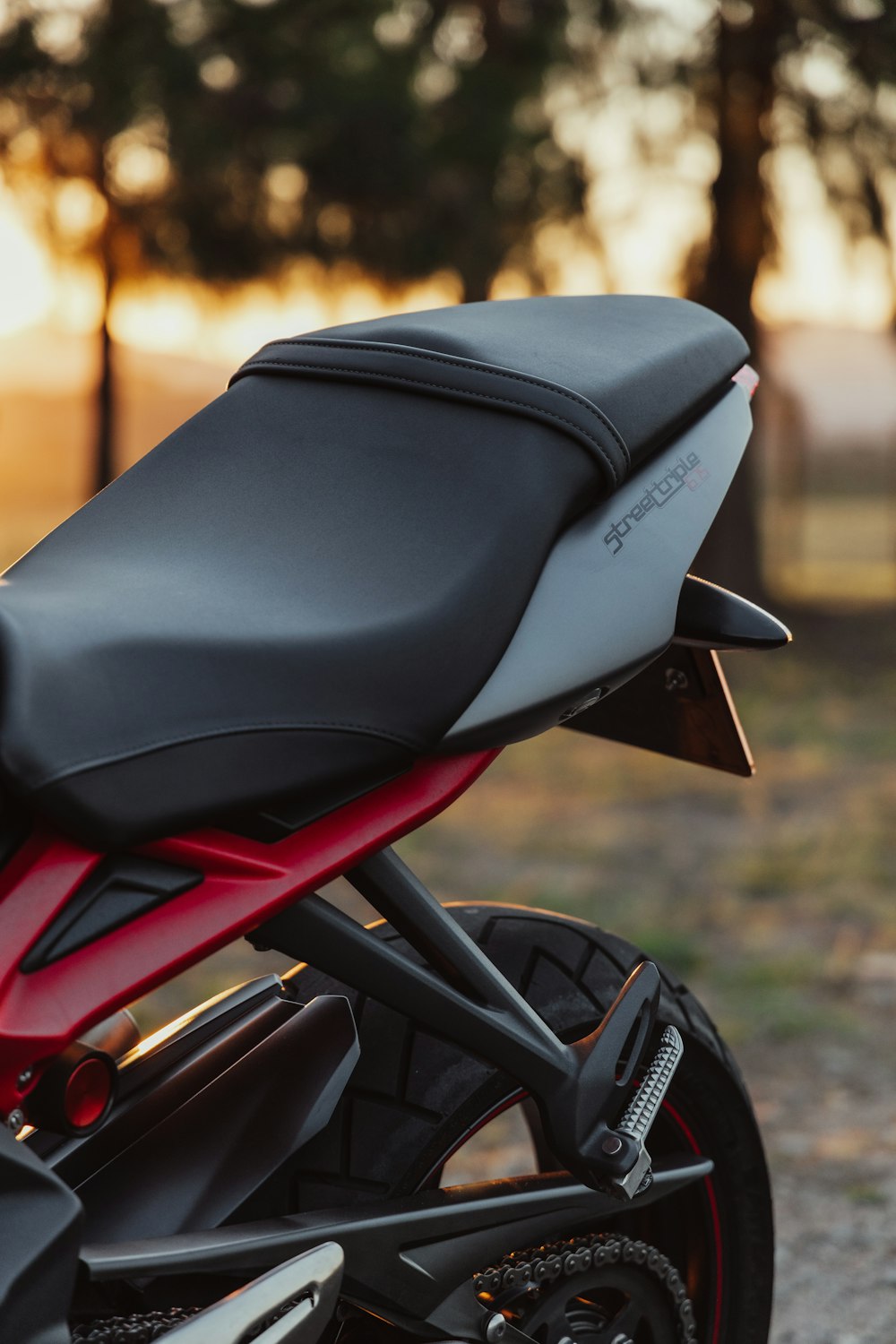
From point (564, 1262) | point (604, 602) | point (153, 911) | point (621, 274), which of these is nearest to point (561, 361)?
point (604, 602)

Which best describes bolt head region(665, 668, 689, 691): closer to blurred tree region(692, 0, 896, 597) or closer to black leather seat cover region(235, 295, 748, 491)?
black leather seat cover region(235, 295, 748, 491)

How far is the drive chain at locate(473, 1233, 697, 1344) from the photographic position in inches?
56.0

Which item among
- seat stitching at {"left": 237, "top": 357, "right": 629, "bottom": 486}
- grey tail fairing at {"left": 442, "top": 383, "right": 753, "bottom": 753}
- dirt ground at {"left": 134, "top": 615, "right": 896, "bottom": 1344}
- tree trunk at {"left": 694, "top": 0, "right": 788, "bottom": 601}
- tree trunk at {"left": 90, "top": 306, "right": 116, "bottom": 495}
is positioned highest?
seat stitching at {"left": 237, "top": 357, "right": 629, "bottom": 486}

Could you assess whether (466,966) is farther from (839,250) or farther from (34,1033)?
(839,250)

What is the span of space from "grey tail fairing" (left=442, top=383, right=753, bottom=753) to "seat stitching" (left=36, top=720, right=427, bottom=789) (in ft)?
0.21

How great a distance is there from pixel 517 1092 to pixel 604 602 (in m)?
0.50

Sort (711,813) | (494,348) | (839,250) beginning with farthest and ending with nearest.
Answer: (839,250), (711,813), (494,348)

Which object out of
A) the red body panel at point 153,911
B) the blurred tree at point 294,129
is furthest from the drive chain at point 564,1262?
the blurred tree at point 294,129

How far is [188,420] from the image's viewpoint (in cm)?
158

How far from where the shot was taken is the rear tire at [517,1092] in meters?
1.41

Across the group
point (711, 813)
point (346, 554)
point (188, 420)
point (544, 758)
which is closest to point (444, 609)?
point (346, 554)

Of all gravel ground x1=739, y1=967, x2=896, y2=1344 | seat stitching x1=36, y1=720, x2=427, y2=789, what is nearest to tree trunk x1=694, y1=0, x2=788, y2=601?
gravel ground x1=739, y1=967, x2=896, y2=1344

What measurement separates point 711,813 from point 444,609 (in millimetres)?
4736

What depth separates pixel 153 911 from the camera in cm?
117
